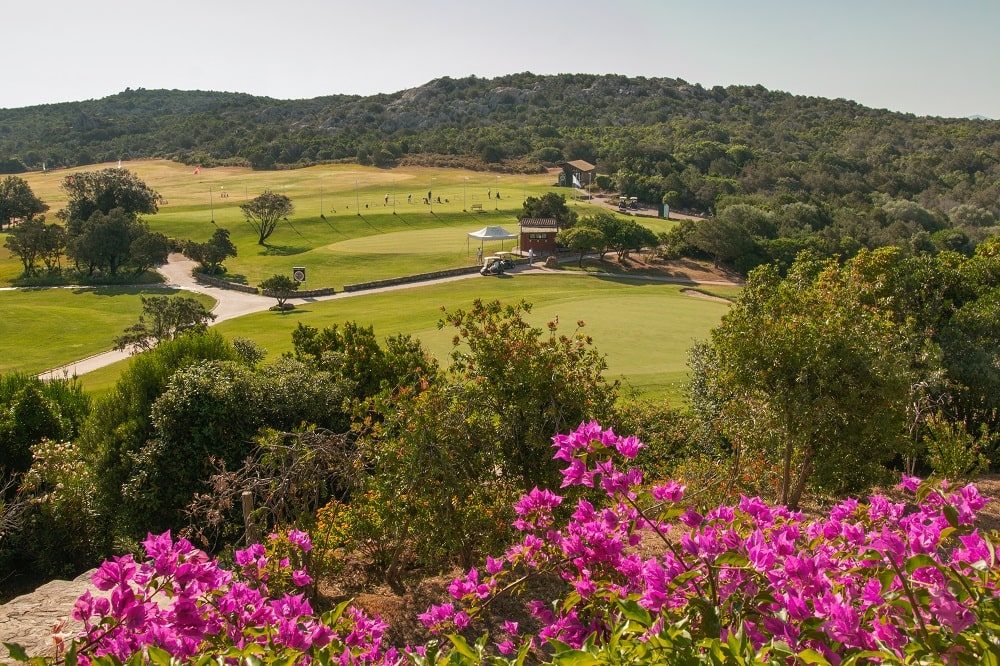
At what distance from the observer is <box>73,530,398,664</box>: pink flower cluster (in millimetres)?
3441

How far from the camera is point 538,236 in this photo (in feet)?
192

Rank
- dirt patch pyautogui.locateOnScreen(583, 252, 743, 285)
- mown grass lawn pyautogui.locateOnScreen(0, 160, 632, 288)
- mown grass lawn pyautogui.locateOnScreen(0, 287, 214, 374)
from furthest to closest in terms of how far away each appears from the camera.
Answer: mown grass lawn pyautogui.locateOnScreen(0, 160, 632, 288) < dirt patch pyautogui.locateOnScreen(583, 252, 743, 285) < mown grass lawn pyautogui.locateOnScreen(0, 287, 214, 374)

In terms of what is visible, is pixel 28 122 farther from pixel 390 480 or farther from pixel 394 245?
pixel 390 480

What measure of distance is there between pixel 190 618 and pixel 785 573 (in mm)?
2801

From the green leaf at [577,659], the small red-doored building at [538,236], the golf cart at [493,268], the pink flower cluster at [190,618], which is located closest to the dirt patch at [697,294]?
the golf cart at [493,268]

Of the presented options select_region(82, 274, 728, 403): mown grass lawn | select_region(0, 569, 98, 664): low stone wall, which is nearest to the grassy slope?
select_region(82, 274, 728, 403): mown grass lawn

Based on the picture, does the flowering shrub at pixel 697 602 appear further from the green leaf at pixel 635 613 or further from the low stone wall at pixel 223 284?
the low stone wall at pixel 223 284

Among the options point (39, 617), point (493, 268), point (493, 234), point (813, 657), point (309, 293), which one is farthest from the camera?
point (493, 234)

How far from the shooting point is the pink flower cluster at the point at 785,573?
10.3 ft

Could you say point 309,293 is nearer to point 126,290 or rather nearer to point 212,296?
point 212,296

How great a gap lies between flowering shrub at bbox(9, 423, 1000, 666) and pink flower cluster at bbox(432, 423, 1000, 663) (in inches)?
0.4

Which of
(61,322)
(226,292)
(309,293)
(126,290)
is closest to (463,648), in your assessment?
(61,322)

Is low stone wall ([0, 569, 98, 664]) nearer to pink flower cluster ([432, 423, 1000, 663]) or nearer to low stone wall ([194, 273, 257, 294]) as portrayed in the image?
pink flower cluster ([432, 423, 1000, 663])

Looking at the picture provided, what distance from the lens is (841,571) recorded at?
3768mm
